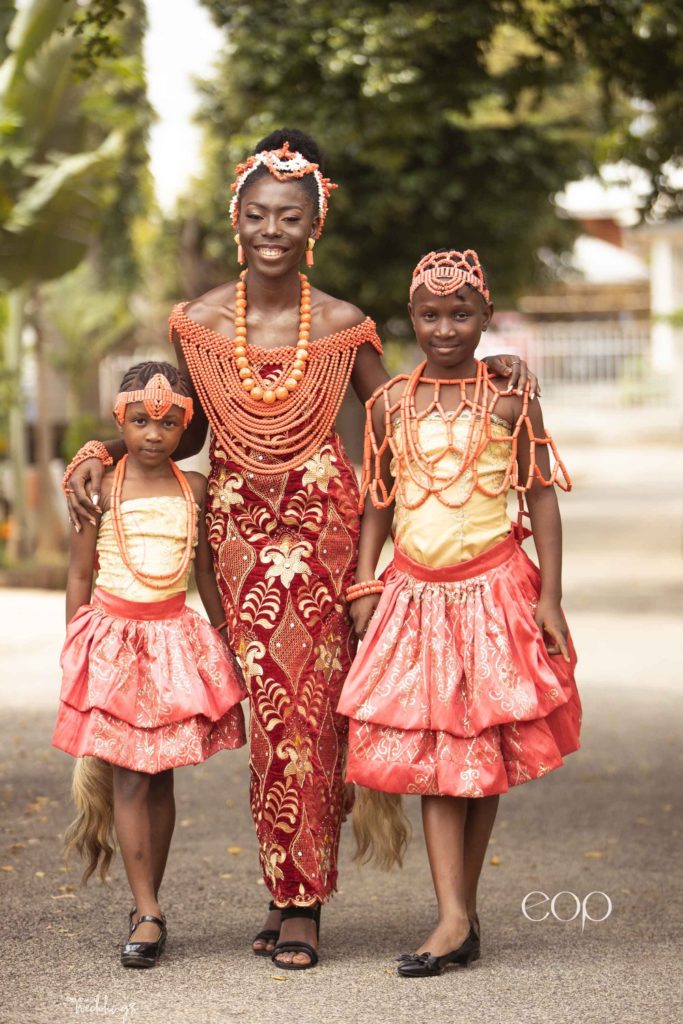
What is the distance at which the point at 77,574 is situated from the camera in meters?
4.36

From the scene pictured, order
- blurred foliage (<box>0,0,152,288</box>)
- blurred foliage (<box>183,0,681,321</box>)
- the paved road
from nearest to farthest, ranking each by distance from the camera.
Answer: the paved road, blurred foliage (<box>183,0,681,321</box>), blurred foliage (<box>0,0,152,288</box>)

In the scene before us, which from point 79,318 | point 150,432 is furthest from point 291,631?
point 79,318

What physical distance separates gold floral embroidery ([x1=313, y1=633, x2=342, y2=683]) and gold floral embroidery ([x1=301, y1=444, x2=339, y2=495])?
415mm

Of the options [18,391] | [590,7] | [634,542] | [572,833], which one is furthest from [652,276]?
[572,833]

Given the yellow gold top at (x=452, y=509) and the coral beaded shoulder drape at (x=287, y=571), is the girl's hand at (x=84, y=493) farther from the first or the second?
the yellow gold top at (x=452, y=509)

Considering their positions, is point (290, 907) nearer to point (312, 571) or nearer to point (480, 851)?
point (480, 851)

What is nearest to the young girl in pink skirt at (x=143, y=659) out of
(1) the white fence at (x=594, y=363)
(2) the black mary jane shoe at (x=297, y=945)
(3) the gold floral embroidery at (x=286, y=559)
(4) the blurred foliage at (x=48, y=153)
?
(3) the gold floral embroidery at (x=286, y=559)

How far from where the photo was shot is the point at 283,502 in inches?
172

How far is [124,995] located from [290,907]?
570mm

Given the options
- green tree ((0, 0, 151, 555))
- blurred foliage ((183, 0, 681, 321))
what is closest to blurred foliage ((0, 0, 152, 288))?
green tree ((0, 0, 151, 555))

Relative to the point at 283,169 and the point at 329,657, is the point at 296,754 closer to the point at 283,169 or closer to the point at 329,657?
the point at 329,657

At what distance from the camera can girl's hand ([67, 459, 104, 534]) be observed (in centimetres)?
431

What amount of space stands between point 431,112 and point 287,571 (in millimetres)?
6191

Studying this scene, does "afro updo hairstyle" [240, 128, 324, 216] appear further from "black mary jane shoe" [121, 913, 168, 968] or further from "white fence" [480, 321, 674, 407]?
"white fence" [480, 321, 674, 407]
